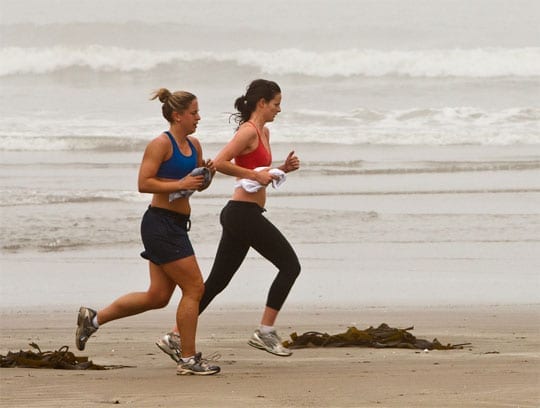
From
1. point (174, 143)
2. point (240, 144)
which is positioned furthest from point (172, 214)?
point (240, 144)

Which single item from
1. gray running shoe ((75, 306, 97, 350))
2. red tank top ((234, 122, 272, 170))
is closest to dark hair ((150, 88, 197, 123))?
red tank top ((234, 122, 272, 170))

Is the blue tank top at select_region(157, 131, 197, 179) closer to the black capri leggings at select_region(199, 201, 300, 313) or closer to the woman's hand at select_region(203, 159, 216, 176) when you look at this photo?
the woman's hand at select_region(203, 159, 216, 176)

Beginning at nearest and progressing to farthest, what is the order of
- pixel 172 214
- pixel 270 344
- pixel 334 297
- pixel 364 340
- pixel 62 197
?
1. pixel 172 214
2. pixel 270 344
3. pixel 364 340
4. pixel 334 297
5. pixel 62 197

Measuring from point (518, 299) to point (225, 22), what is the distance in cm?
3446

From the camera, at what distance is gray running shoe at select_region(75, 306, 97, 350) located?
634 centimetres

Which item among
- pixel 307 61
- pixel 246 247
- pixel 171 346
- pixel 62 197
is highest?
pixel 307 61

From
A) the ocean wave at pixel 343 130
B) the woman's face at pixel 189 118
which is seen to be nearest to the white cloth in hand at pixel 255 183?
the woman's face at pixel 189 118

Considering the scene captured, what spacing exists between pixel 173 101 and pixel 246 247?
1101mm

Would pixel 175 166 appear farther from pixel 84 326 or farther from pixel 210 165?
pixel 84 326

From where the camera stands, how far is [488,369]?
596 centimetres

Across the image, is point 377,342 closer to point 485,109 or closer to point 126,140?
point 126,140

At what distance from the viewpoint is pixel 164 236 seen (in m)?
6.02

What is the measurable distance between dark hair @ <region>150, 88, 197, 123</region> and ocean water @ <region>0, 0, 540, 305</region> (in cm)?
337

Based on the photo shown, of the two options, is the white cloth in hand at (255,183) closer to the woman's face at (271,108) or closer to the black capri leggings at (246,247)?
the black capri leggings at (246,247)
